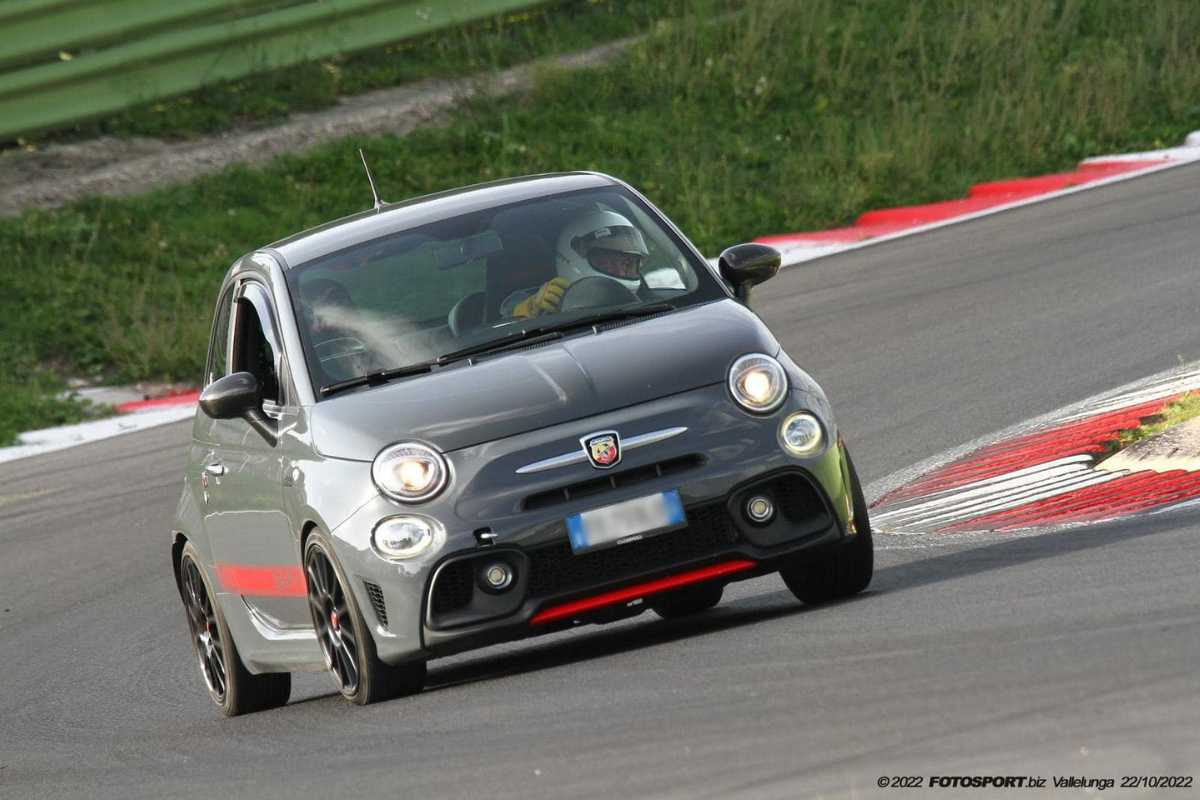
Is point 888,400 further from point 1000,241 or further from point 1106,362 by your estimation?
point 1000,241

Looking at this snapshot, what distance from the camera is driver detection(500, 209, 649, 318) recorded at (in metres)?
7.62

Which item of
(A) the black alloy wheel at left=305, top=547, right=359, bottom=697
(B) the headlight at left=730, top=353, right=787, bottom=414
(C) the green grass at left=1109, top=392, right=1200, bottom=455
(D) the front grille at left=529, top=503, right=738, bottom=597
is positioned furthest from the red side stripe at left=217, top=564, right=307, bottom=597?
(C) the green grass at left=1109, top=392, right=1200, bottom=455

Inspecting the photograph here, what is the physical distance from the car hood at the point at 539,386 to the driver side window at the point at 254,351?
0.74 meters

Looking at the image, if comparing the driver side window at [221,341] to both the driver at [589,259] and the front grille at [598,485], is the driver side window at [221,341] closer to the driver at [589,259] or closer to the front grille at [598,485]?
the driver at [589,259]

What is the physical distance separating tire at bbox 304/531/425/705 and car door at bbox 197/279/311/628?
0.53ft

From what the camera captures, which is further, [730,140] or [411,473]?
[730,140]

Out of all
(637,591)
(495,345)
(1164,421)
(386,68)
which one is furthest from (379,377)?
(386,68)

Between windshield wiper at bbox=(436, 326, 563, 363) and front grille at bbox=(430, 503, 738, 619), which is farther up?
windshield wiper at bbox=(436, 326, 563, 363)

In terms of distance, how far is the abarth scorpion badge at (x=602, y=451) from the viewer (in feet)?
22.0

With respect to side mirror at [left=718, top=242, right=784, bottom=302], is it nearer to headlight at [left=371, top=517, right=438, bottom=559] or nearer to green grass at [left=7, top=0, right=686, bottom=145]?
headlight at [left=371, top=517, right=438, bottom=559]

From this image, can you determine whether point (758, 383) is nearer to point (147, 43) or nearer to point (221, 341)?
point (221, 341)

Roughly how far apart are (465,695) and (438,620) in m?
0.37

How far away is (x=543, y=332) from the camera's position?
7.44m

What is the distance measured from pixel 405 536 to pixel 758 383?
1170 mm
